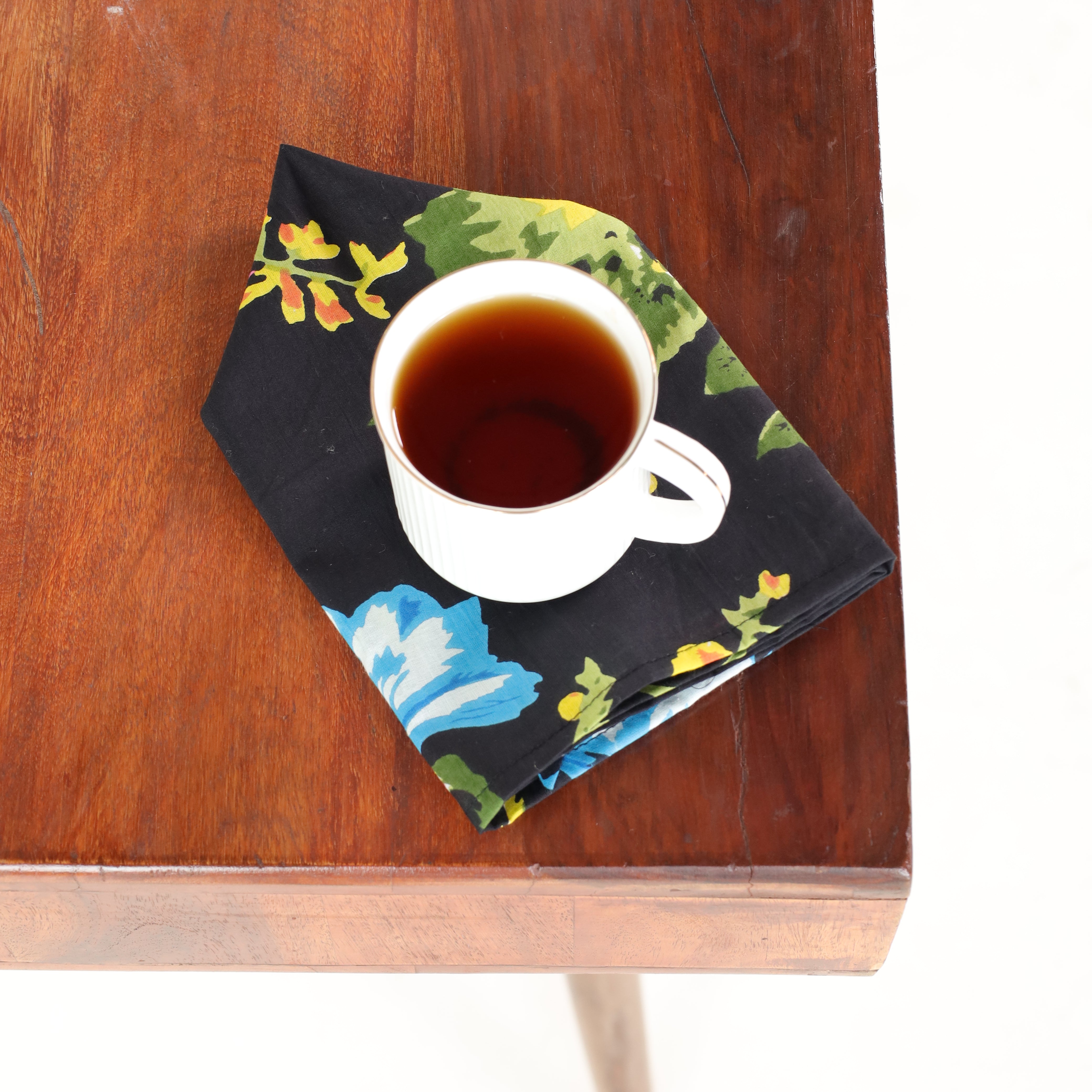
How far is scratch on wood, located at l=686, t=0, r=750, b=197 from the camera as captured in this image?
61cm

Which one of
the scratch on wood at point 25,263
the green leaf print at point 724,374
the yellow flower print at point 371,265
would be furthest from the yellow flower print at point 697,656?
the scratch on wood at point 25,263

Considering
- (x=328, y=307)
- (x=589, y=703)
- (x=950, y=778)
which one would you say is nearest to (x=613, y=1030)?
(x=950, y=778)

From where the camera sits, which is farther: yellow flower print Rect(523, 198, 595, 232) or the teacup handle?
yellow flower print Rect(523, 198, 595, 232)

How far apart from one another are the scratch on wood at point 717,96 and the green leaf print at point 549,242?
3.7 inches

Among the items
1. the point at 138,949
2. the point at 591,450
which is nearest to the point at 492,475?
the point at 591,450

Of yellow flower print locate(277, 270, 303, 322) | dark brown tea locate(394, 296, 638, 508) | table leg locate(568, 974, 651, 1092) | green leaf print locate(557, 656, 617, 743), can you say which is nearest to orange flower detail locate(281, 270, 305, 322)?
yellow flower print locate(277, 270, 303, 322)

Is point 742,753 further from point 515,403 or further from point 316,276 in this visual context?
point 316,276

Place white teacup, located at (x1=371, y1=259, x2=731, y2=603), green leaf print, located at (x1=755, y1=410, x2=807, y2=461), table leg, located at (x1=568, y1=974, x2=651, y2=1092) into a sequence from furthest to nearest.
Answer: table leg, located at (x1=568, y1=974, x2=651, y2=1092) < green leaf print, located at (x1=755, y1=410, x2=807, y2=461) < white teacup, located at (x1=371, y1=259, x2=731, y2=603)

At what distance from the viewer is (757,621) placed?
1.58 ft

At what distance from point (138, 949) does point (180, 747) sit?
0.48ft

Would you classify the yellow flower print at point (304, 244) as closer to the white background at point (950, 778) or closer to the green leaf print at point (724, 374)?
the green leaf print at point (724, 374)

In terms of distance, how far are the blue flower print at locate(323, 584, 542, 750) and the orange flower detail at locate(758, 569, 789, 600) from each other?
0.11 meters

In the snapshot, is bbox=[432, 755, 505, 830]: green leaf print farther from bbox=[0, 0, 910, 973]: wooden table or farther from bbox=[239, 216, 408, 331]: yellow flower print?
bbox=[239, 216, 408, 331]: yellow flower print

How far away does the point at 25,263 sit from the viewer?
589 millimetres
